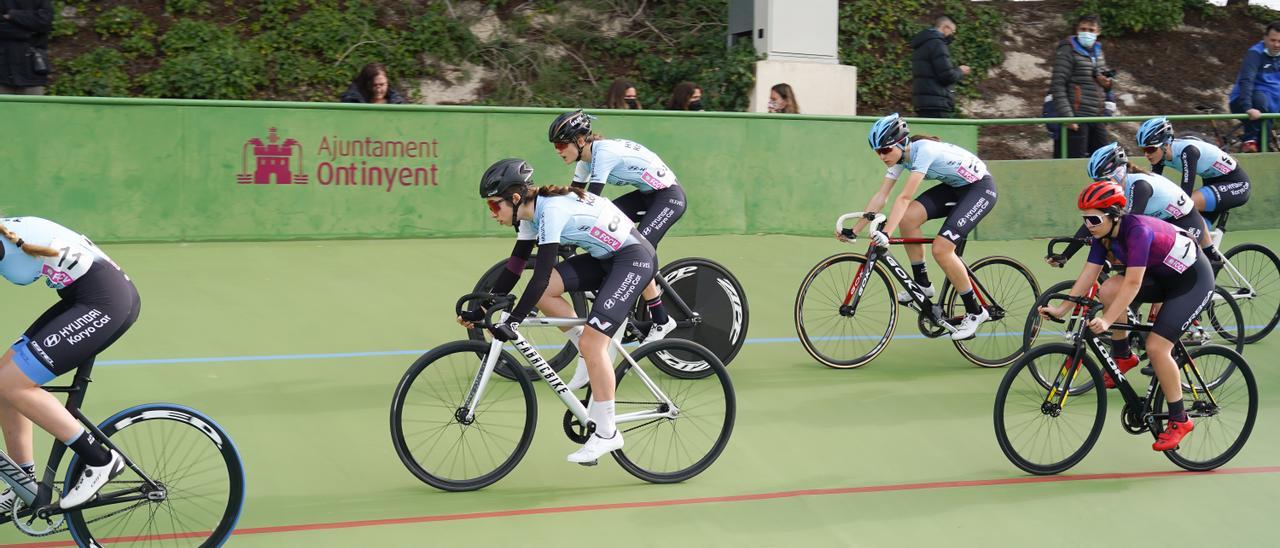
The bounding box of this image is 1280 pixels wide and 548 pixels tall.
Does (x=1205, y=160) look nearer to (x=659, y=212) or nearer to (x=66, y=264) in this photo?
(x=659, y=212)

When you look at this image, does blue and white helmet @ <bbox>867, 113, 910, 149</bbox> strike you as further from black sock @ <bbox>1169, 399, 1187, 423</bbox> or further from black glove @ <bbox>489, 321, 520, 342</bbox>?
black glove @ <bbox>489, 321, 520, 342</bbox>

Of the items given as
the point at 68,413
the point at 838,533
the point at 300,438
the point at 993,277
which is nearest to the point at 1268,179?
the point at 993,277

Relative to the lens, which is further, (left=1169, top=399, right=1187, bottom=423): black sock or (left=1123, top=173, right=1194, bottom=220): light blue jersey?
(left=1123, top=173, right=1194, bottom=220): light blue jersey

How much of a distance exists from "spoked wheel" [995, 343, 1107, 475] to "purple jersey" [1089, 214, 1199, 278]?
57 centimetres

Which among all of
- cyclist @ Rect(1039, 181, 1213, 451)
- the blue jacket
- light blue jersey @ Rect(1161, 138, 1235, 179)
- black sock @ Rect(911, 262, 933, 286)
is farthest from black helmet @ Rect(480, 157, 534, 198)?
the blue jacket

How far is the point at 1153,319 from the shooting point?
7.00 metres

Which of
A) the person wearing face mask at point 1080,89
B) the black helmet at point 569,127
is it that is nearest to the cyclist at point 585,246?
the black helmet at point 569,127

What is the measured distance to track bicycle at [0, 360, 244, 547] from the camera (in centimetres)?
436

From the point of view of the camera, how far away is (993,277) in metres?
8.38

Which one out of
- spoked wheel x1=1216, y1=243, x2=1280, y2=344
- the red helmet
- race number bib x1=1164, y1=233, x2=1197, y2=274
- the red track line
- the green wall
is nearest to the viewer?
the red track line

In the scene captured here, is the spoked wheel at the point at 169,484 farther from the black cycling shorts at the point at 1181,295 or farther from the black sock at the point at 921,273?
the black sock at the point at 921,273

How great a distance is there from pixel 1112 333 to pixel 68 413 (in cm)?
530

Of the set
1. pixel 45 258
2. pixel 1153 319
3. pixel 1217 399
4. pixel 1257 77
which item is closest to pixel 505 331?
pixel 45 258

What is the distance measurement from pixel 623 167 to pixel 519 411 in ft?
7.28
